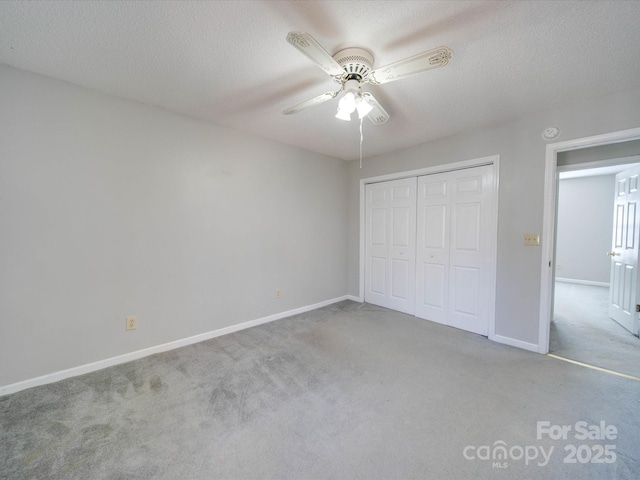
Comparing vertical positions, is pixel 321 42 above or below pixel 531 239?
above

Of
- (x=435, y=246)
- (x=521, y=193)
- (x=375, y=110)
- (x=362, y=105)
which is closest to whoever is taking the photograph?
(x=362, y=105)

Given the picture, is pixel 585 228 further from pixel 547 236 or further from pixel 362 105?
pixel 362 105

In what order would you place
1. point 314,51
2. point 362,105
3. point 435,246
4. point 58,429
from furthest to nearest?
1. point 435,246
2. point 362,105
3. point 58,429
4. point 314,51

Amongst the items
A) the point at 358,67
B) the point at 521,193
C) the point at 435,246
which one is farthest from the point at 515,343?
the point at 358,67

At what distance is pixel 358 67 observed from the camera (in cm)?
165

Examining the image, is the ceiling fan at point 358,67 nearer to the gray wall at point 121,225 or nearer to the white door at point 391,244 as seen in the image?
the gray wall at point 121,225

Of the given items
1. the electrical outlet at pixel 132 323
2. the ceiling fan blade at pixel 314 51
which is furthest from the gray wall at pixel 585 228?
the electrical outlet at pixel 132 323

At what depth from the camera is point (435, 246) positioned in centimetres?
337

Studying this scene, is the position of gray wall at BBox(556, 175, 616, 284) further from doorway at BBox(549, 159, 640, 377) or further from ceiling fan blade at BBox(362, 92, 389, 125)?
ceiling fan blade at BBox(362, 92, 389, 125)

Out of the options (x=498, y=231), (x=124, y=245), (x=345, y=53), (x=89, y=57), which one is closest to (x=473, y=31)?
(x=345, y=53)

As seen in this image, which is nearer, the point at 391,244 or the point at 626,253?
the point at 626,253

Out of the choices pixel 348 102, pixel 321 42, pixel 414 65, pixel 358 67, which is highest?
pixel 321 42

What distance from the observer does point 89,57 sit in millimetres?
1757

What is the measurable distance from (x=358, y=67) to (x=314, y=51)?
44 cm
